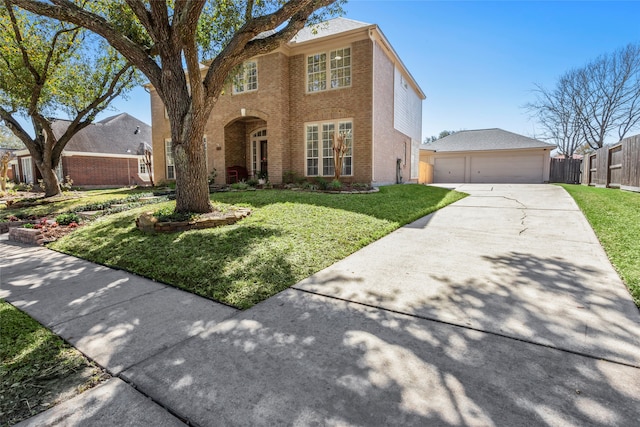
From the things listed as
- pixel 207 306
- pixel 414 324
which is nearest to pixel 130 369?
pixel 207 306

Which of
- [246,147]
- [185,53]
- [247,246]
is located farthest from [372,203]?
[246,147]

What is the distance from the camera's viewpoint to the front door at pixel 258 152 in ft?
50.5

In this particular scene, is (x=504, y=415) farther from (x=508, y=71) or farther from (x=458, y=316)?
(x=508, y=71)

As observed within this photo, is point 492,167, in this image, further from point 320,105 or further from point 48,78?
point 48,78

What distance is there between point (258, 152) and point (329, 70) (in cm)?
526

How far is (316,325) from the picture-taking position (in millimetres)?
2484

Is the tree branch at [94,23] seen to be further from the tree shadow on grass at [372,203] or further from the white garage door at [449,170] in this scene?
the white garage door at [449,170]

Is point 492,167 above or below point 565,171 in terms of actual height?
above

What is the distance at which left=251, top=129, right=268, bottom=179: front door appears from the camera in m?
15.4

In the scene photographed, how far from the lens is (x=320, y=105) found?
12836 mm

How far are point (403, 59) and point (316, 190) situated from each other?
8579 mm

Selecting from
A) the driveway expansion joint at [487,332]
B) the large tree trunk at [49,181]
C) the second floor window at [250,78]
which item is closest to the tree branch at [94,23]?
the driveway expansion joint at [487,332]

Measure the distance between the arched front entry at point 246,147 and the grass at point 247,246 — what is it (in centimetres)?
789

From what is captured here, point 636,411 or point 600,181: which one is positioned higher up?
point 600,181
